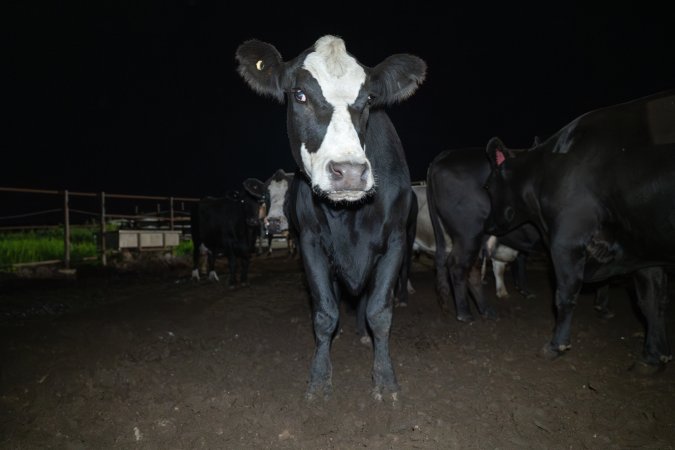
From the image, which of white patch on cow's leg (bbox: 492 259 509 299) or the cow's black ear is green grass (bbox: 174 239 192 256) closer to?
the cow's black ear

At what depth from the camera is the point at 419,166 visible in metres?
42.2

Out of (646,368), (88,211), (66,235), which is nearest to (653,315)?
(646,368)

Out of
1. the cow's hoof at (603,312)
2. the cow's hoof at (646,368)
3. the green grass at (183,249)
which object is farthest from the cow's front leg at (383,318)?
the green grass at (183,249)

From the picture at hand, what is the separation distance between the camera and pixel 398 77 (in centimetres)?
369

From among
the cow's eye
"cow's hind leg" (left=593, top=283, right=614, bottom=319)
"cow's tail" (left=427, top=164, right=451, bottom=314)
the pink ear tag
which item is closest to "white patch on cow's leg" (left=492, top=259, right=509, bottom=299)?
"cow's tail" (left=427, top=164, right=451, bottom=314)

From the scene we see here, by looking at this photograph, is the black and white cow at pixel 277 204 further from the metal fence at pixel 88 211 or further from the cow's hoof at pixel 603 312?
the metal fence at pixel 88 211

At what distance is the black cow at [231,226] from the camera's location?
29.4ft

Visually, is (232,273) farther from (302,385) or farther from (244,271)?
(302,385)

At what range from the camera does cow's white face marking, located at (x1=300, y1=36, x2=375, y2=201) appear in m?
2.67

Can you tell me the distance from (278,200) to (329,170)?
4.53 metres

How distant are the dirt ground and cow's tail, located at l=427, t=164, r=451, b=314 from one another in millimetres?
365

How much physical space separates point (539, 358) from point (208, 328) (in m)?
3.34

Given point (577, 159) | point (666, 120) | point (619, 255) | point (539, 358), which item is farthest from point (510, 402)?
point (666, 120)

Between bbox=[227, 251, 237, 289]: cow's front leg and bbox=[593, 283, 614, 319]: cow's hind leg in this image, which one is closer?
bbox=[593, 283, 614, 319]: cow's hind leg
